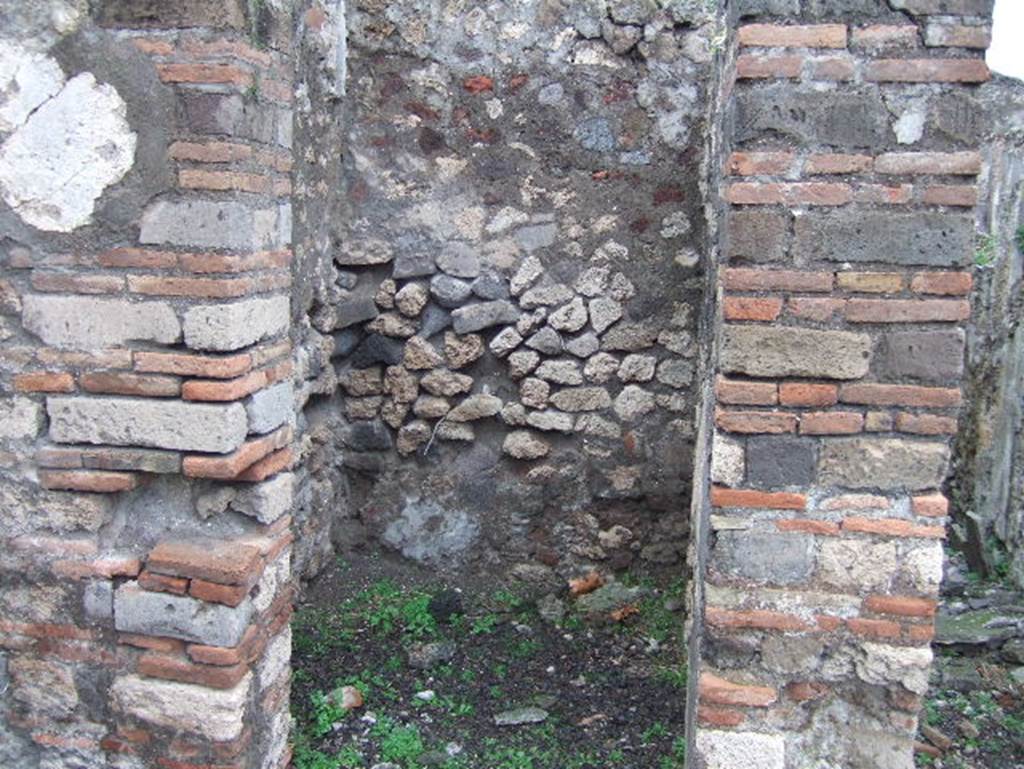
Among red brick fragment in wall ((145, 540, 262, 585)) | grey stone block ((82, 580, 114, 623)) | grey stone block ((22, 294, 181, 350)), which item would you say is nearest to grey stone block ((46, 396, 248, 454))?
grey stone block ((22, 294, 181, 350))

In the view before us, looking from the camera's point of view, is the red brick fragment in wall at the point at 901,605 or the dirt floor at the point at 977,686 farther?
the dirt floor at the point at 977,686

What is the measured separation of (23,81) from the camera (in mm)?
2844

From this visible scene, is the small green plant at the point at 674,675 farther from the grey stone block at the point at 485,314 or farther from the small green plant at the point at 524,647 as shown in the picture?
the grey stone block at the point at 485,314

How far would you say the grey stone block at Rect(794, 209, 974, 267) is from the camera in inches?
107

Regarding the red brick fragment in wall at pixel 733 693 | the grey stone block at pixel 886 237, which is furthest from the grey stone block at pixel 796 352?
the red brick fragment in wall at pixel 733 693

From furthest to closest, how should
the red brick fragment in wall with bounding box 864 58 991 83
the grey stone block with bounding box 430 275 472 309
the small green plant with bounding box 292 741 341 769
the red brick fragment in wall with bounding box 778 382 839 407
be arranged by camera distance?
1. the grey stone block with bounding box 430 275 472 309
2. the small green plant with bounding box 292 741 341 769
3. the red brick fragment in wall with bounding box 778 382 839 407
4. the red brick fragment in wall with bounding box 864 58 991 83

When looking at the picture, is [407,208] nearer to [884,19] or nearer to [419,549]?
[419,549]

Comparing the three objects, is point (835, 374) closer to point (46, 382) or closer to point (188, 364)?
point (188, 364)

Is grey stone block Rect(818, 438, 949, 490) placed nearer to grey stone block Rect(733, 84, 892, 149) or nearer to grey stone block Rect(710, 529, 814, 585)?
grey stone block Rect(710, 529, 814, 585)

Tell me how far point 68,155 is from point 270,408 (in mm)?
963

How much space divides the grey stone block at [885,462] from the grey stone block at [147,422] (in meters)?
1.77

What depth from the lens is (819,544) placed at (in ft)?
9.37

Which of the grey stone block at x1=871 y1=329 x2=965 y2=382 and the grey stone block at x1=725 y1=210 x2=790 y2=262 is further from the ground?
the grey stone block at x1=725 y1=210 x2=790 y2=262

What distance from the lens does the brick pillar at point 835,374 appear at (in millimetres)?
2699
